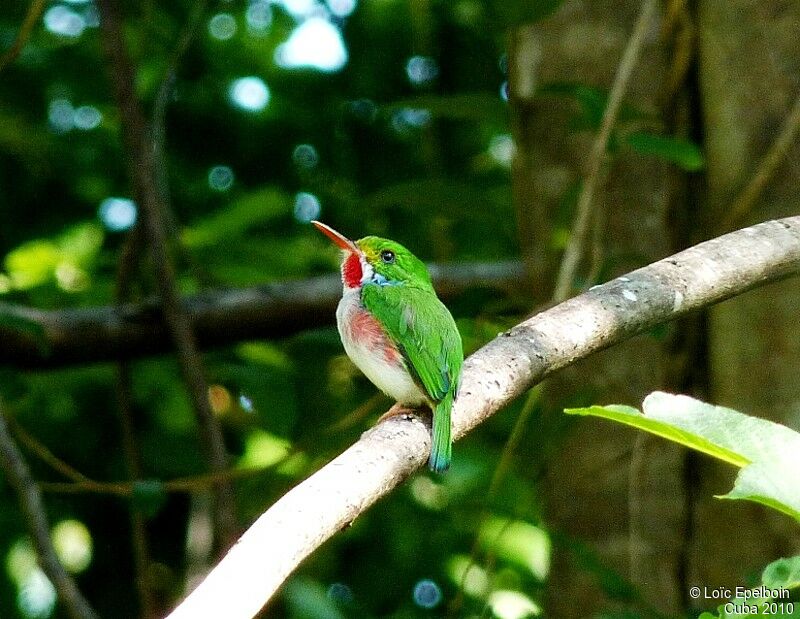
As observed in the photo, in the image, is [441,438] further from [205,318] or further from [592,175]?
[205,318]

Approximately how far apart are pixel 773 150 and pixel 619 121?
0.50m

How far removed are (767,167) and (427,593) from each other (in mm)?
1975

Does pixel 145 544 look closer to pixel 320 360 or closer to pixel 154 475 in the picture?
pixel 154 475

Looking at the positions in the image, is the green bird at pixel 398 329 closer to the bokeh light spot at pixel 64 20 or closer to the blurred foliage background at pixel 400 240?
the blurred foliage background at pixel 400 240

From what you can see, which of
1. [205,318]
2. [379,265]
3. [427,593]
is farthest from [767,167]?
[205,318]

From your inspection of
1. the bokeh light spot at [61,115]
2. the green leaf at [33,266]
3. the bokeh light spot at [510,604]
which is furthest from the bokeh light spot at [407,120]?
the bokeh light spot at [510,604]

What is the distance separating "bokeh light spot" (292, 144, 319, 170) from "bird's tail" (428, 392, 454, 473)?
10.8 feet

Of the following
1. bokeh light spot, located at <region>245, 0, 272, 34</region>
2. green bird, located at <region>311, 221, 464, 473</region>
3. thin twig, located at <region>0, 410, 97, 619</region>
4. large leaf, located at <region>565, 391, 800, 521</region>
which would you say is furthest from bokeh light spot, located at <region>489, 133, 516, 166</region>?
large leaf, located at <region>565, 391, 800, 521</region>

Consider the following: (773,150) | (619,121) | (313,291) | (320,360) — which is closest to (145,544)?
(320,360)

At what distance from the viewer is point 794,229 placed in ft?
8.84

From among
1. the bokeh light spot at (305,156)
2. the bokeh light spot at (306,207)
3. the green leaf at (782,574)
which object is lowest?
the green leaf at (782,574)

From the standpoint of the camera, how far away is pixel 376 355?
347 cm

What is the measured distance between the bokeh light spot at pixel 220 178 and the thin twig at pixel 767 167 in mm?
2848

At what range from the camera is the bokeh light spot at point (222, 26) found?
20.3ft
